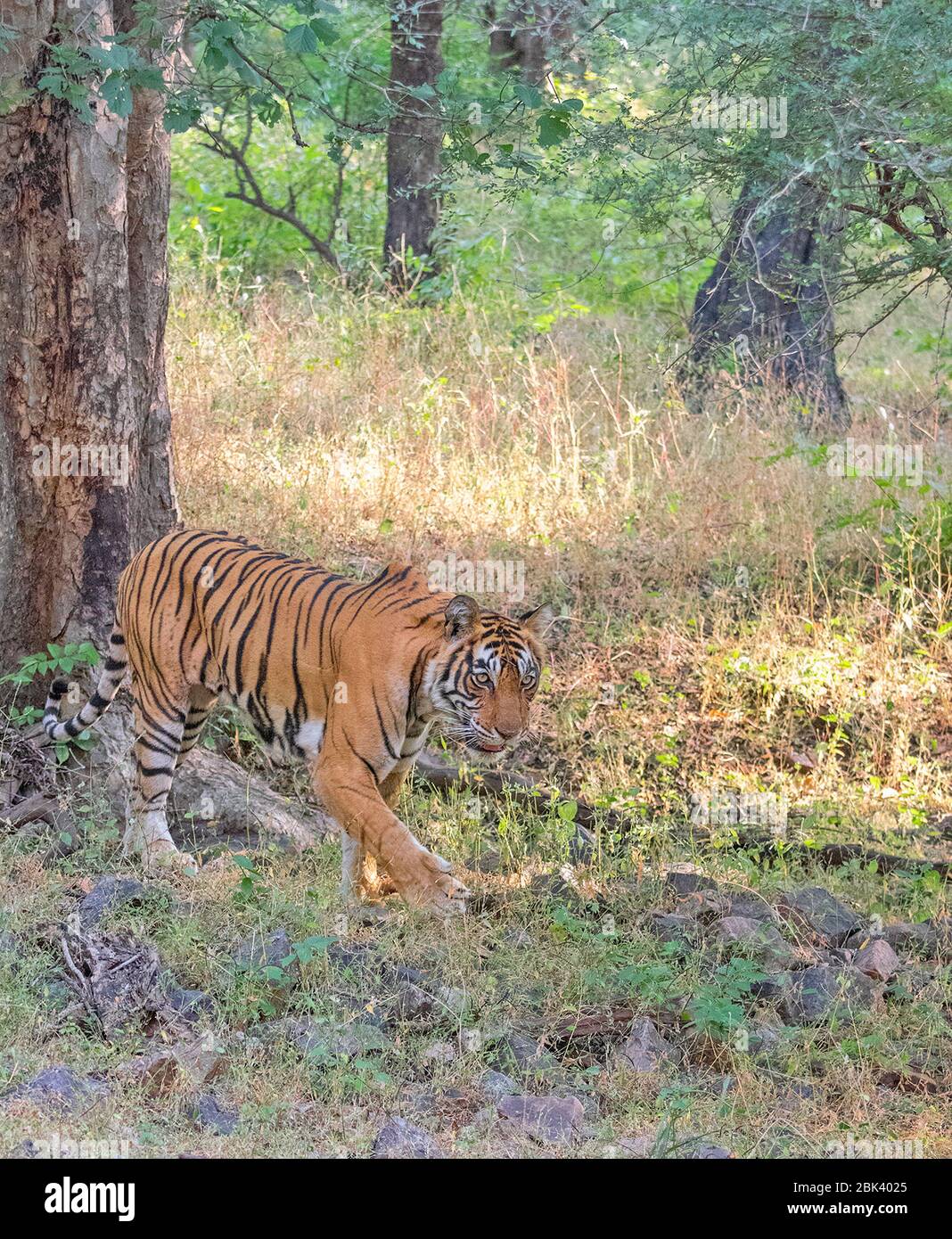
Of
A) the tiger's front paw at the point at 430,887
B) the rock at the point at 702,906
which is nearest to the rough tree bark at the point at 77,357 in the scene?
the tiger's front paw at the point at 430,887

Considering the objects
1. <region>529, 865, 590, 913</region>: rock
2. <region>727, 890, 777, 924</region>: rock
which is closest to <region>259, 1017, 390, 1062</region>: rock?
<region>529, 865, 590, 913</region>: rock

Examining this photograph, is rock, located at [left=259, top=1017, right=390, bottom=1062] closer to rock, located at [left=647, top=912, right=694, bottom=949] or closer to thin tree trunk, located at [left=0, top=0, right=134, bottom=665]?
rock, located at [left=647, top=912, right=694, bottom=949]

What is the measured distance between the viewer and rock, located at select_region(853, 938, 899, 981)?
513cm

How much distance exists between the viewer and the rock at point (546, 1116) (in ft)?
13.2

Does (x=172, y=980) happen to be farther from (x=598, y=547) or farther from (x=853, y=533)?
(x=853, y=533)

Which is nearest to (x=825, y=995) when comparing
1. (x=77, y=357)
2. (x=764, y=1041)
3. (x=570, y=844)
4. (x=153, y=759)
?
(x=764, y=1041)

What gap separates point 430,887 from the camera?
5.25 metres

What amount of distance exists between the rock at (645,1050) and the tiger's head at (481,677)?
116 centimetres

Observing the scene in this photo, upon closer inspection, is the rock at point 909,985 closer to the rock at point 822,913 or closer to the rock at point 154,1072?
the rock at point 822,913

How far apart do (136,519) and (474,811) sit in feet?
6.95

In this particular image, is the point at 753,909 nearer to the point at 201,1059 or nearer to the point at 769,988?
the point at 769,988

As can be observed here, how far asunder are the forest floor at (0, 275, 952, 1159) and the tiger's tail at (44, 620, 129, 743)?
0.43 metres

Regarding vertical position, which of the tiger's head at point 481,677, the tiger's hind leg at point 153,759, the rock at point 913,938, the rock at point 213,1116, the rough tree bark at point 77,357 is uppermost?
the rough tree bark at point 77,357

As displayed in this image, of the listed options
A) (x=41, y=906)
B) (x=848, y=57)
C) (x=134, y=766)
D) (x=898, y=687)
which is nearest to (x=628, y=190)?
(x=848, y=57)
